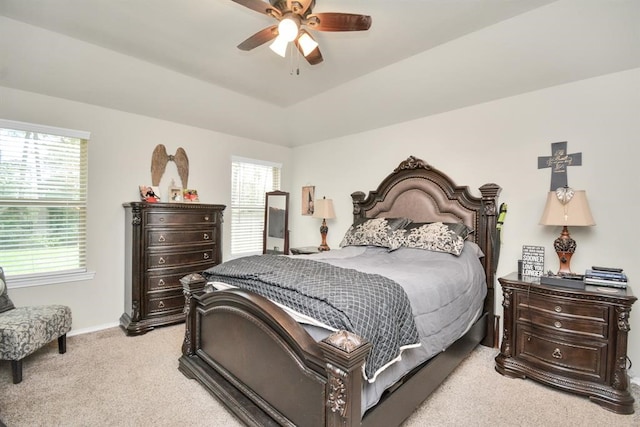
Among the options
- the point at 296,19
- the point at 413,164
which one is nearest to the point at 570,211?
the point at 413,164

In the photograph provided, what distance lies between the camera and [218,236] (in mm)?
3869

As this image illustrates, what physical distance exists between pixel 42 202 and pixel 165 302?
159cm

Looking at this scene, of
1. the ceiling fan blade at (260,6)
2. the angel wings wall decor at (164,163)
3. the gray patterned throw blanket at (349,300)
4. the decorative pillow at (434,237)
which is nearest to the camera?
the gray patterned throw blanket at (349,300)

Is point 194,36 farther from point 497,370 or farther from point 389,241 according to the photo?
point 497,370

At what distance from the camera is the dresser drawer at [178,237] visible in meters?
3.33

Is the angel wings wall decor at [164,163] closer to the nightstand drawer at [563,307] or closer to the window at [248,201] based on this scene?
the window at [248,201]

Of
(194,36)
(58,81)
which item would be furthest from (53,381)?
(194,36)

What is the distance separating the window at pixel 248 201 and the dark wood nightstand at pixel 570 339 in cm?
350

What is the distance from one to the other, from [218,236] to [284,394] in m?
2.60

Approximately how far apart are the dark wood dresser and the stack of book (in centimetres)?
378

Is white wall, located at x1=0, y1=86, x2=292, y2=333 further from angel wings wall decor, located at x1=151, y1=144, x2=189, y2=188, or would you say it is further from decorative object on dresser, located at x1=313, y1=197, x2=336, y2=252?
decorative object on dresser, located at x1=313, y1=197, x2=336, y2=252

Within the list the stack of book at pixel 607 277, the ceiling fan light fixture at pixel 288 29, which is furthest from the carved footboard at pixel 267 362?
the stack of book at pixel 607 277

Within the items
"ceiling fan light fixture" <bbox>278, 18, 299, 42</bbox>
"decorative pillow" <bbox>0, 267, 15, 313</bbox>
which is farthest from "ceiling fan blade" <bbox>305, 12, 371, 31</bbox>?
"decorative pillow" <bbox>0, 267, 15, 313</bbox>

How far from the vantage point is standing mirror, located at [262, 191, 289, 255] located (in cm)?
491
